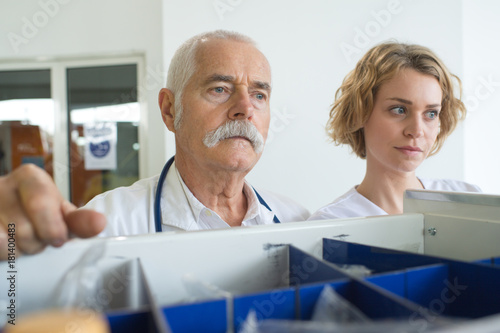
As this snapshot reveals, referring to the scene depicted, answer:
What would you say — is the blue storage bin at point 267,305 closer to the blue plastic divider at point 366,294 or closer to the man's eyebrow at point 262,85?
the blue plastic divider at point 366,294

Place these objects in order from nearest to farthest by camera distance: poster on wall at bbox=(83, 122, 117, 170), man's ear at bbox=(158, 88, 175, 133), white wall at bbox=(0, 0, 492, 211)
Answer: man's ear at bbox=(158, 88, 175, 133)
white wall at bbox=(0, 0, 492, 211)
poster on wall at bbox=(83, 122, 117, 170)

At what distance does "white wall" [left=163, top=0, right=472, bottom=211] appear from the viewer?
241 centimetres

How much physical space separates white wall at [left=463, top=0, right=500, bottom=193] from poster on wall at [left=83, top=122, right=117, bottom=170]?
2.51m

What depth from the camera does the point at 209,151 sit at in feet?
3.50

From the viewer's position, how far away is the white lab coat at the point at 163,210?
3.19 feet

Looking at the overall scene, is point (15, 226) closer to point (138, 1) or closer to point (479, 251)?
point (479, 251)

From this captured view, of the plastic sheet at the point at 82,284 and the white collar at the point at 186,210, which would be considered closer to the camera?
the plastic sheet at the point at 82,284

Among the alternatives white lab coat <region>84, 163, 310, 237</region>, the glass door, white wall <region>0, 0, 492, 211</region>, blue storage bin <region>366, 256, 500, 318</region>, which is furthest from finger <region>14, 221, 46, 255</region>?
the glass door

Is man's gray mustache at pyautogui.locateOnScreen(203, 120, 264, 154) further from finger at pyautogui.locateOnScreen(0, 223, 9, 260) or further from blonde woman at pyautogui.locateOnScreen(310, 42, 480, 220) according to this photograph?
finger at pyautogui.locateOnScreen(0, 223, 9, 260)

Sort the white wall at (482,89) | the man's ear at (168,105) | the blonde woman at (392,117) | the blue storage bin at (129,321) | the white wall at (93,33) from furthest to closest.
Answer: the white wall at (93,33)
the white wall at (482,89)
the man's ear at (168,105)
the blonde woman at (392,117)
the blue storage bin at (129,321)

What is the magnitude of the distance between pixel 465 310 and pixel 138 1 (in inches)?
119

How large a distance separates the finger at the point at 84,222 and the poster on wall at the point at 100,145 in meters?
2.81

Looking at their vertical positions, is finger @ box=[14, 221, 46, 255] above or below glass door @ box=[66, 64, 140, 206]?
below

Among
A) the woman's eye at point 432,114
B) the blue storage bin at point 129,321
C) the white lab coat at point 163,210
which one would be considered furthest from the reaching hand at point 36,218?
the woman's eye at point 432,114
